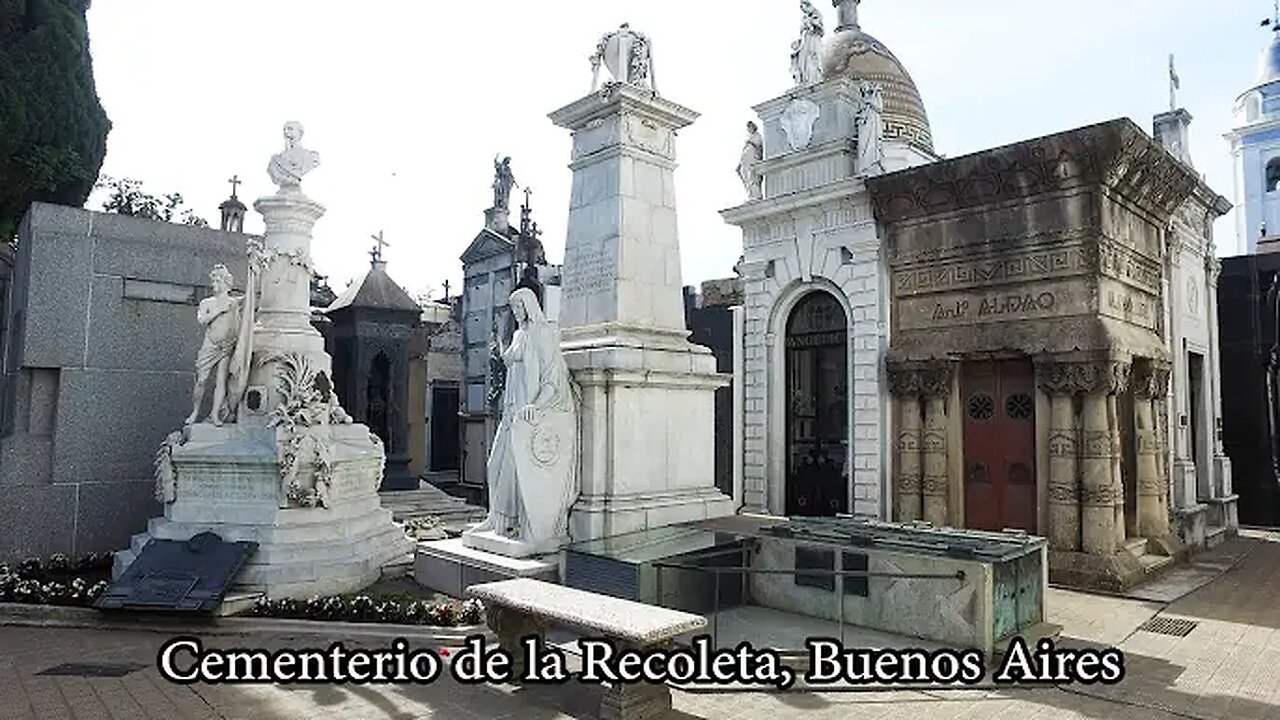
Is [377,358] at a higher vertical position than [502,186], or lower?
lower

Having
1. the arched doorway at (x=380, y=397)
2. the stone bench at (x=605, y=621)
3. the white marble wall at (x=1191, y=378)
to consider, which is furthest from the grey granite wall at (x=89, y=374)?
the white marble wall at (x=1191, y=378)

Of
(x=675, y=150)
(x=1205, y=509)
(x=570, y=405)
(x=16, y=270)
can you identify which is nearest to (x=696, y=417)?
(x=570, y=405)

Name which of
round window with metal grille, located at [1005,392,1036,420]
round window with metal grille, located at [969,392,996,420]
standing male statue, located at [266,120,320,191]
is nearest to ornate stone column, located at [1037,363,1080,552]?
round window with metal grille, located at [1005,392,1036,420]

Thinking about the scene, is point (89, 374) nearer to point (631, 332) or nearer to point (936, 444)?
point (631, 332)

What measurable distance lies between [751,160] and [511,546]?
31.0ft

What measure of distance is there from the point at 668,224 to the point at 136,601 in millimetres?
6915

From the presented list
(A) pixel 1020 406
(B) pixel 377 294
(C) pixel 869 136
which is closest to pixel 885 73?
(C) pixel 869 136

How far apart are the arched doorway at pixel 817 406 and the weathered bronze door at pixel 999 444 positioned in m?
2.08

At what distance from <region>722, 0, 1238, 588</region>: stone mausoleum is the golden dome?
1714 millimetres

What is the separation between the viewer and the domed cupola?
1689 cm

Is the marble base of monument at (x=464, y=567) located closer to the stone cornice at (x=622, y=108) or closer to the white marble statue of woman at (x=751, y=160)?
the stone cornice at (x=622, y=108)

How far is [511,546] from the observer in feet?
27.2

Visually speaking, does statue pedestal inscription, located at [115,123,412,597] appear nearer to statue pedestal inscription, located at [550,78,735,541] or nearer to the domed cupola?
statue pedestal inscription, located at [550,78,735,541]

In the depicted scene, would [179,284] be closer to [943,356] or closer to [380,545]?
[380,545]
